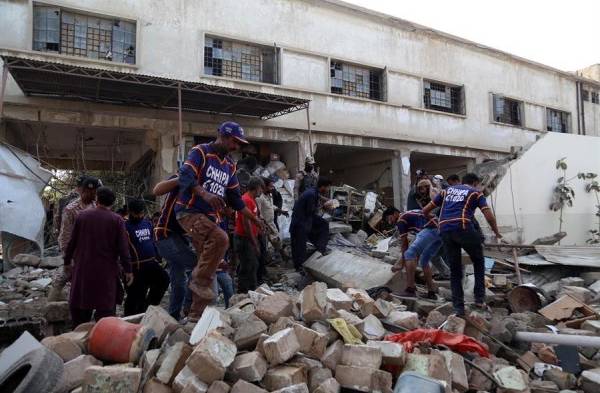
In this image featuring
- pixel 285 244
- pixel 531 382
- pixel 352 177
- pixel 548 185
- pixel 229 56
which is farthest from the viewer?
pixel 352 177

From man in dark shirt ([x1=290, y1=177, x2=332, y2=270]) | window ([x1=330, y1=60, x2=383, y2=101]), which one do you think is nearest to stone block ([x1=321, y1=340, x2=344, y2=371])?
man in dark shirt ([x1=290, y1=177, x2=332, y2=270])

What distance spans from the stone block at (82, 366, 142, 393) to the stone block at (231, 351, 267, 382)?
580 millimetres

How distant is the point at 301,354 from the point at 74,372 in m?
1.43

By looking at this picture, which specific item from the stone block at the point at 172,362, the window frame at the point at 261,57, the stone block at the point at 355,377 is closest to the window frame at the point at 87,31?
the window frame at the point at 261,57

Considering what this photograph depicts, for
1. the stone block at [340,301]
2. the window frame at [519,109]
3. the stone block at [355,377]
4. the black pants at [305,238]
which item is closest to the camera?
the stone block at [355,377]

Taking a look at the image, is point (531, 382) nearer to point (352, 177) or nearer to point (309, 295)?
point (309, 295)

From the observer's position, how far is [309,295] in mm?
3795

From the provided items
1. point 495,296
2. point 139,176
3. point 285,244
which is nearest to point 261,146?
point 139,176

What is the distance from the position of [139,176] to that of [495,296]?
9.06 m

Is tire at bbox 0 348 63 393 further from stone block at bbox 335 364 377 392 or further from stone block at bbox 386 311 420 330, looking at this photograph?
stone block at bbox 386 311 420 330

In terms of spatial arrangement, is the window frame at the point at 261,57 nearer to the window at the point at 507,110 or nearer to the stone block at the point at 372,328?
the stone block at the point at 372,328

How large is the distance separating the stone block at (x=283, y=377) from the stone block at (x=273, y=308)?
0.57m

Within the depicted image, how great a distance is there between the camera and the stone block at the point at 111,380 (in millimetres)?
2686

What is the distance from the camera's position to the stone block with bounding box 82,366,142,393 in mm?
2686
